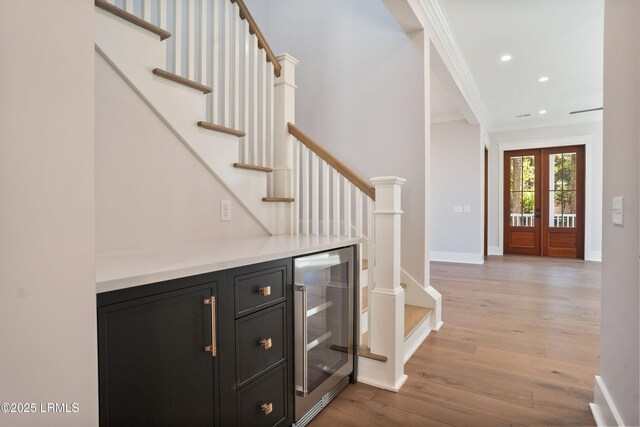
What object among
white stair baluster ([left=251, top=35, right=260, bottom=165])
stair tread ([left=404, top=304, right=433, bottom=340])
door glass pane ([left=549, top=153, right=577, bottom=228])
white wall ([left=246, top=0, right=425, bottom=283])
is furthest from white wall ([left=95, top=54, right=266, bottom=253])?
door glass pane ([left=549, top=153, right=577, bottom=228])

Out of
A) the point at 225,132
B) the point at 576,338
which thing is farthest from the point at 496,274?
the point at 225,132

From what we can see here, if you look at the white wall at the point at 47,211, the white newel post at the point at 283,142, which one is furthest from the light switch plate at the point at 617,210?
the white wall at the point at 47,211

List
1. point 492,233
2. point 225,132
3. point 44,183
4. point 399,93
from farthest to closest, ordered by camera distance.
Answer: point 492,233
point 399,93
point 225,132
point 44,183

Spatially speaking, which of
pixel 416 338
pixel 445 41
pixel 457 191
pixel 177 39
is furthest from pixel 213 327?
pixel 457 191

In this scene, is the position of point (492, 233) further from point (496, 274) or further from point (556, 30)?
point (556, 30)

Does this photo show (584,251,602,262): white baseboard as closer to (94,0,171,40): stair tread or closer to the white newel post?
the white newel post

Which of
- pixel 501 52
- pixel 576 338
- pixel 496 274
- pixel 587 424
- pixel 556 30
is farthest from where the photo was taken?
pixel 496 274

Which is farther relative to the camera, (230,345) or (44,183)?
(230,345)

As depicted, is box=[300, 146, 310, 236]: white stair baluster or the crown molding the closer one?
box=[300, 146, 310, 236]: white stair baluster

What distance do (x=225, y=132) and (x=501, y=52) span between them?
3.54m

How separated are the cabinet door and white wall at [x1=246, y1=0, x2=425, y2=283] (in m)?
2.19

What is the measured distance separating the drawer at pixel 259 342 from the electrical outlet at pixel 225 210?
Result: 28.5 inches

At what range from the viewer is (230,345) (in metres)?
1.18

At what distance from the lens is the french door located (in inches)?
266
